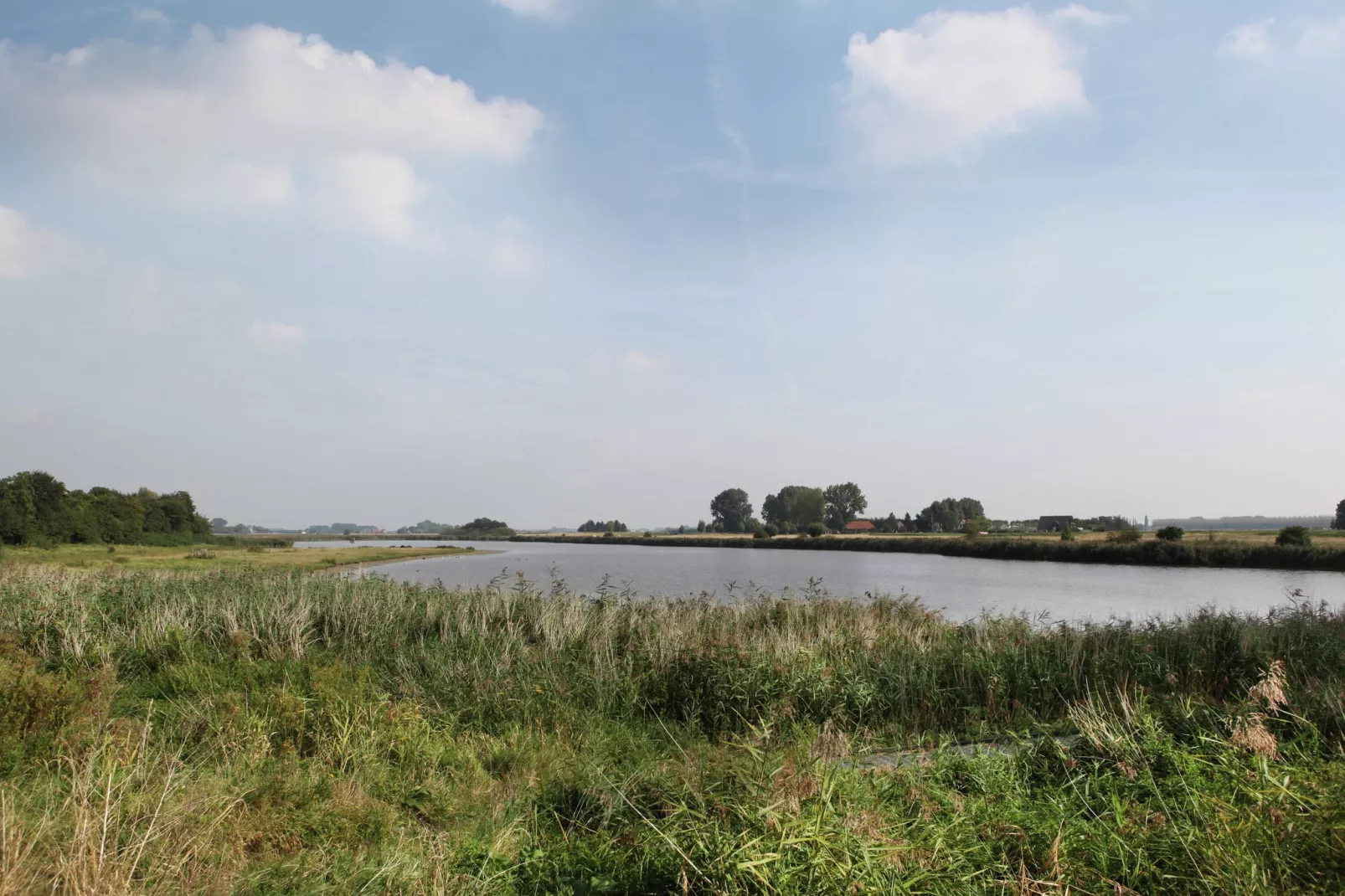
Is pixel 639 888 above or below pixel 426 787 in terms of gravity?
above

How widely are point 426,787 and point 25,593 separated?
1063 cm

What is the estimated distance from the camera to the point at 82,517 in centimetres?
5066

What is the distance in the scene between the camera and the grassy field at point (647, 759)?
2.84 m

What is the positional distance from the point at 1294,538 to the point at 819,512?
280ft

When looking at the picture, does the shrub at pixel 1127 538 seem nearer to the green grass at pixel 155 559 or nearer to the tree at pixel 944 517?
the green grass at pixel 155 559

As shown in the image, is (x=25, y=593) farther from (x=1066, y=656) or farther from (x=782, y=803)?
(x=1066, y=656)

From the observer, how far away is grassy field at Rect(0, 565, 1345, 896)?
284 cm

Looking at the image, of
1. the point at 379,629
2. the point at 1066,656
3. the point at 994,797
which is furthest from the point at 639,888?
the point at 379,629

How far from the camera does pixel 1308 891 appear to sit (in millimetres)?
2545

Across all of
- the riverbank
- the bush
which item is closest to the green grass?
the riverbank

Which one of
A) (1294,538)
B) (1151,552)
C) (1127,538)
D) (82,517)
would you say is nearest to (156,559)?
(82,517)

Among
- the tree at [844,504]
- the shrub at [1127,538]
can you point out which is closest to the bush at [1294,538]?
the shrub at [1127,538]

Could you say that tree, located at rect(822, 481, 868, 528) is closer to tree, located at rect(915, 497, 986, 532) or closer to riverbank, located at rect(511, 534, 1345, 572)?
tree, located at rect(915, 497, 986, 532)

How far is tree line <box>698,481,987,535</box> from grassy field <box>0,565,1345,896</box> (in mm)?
89874
